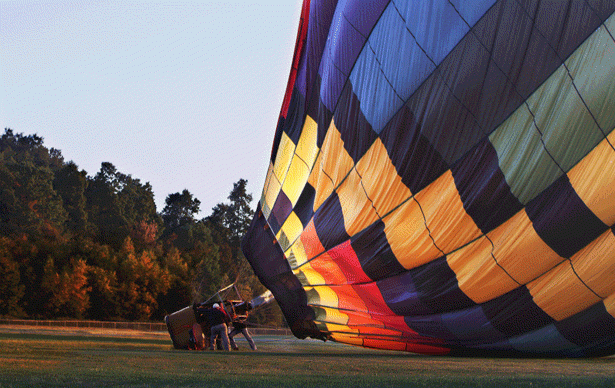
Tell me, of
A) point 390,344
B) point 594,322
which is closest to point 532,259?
point 594,322

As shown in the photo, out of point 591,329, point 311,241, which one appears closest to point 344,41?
point 311,241

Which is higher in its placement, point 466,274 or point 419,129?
point 419,129

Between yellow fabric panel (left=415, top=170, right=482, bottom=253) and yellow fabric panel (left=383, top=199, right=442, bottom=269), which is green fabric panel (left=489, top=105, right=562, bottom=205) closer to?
yellow fabric panel (left=415, top=170, right=482, bottom=253)

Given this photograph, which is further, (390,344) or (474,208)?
(390,344)

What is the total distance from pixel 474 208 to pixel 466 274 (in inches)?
36.5

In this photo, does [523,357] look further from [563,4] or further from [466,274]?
[563,4]

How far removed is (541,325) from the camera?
7297mm

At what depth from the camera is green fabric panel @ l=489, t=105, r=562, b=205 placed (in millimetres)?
6207

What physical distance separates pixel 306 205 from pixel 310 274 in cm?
115

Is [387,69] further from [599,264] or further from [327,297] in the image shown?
[327,297]

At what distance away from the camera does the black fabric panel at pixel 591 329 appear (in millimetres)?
6762

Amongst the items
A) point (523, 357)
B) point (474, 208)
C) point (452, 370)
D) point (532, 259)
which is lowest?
point (523, 357)

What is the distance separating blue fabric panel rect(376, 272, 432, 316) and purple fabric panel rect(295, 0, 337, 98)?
296 centimetres

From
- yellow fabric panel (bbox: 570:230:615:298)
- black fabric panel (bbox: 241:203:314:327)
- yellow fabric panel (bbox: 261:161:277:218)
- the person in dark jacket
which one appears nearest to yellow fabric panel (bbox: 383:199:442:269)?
yellow fabric panel (bbox: 570:230:615:298)
